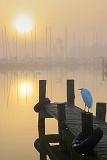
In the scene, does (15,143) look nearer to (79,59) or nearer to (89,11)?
(79,59)

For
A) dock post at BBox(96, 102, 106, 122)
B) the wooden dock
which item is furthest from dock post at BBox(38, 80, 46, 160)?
dock post at BBox(96, 102, 106, 122)

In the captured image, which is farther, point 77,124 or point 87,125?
point 77,124

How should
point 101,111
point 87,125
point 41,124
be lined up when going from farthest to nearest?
point 41,124, point 101,111, point 87,125

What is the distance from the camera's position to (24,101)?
8.62 ft

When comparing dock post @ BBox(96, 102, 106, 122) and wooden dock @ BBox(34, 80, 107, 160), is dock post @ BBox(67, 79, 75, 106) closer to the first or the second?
wooden dock @ BBox(34, 80, 107, 160)

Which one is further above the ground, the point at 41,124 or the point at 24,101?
the point at 24,101

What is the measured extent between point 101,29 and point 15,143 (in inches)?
42.1

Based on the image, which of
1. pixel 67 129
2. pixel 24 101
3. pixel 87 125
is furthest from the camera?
pixel 24 101

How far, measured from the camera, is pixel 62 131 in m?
1.46

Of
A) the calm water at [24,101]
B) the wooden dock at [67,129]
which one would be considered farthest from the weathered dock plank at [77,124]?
the calm water at [24,101]

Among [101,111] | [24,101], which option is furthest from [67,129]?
[24,101]

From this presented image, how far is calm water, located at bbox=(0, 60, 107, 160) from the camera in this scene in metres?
2.59

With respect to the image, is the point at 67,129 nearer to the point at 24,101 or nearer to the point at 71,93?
the point at 71,93

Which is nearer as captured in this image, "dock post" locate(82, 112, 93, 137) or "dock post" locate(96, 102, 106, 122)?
"dock post" locate(82, 112, 93, 137)
